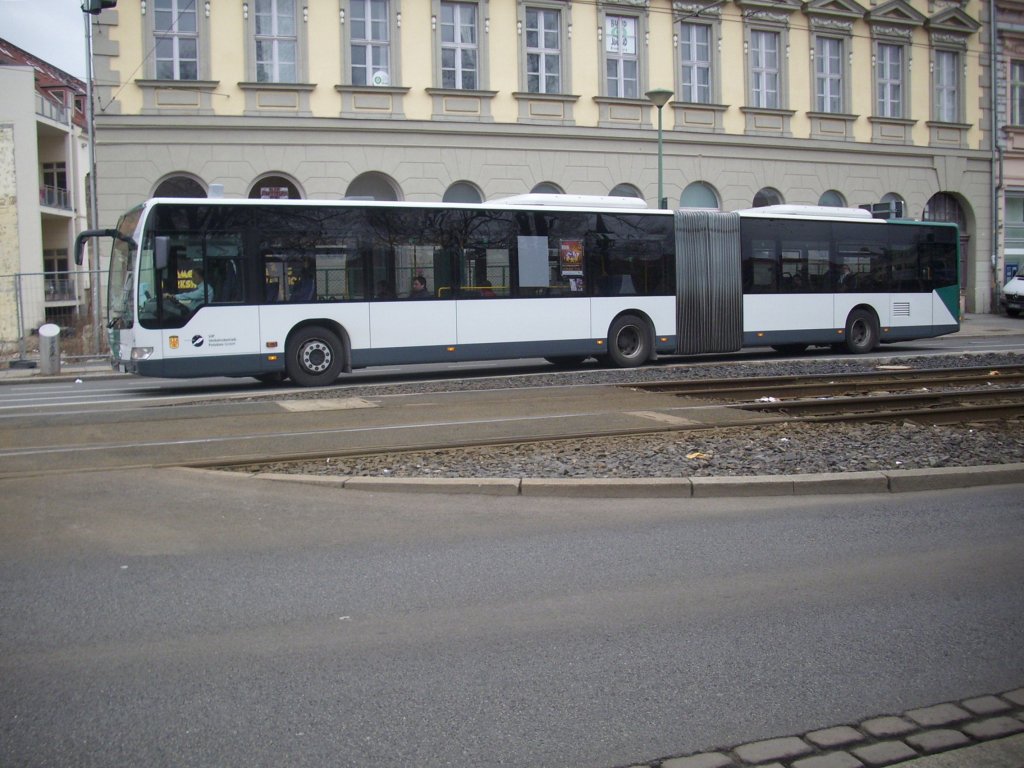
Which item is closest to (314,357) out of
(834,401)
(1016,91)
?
(834,401)

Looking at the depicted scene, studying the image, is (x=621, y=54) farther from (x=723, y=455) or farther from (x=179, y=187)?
(x=723, y=455)

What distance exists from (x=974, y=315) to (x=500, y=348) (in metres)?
24.8

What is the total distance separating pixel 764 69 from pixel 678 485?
27.7m

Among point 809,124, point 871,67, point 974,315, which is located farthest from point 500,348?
point 974,315

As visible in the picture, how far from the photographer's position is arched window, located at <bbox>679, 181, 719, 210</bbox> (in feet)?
104

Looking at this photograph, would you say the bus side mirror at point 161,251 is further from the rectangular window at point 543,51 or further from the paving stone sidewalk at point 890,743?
the rectangular window at point 543,51

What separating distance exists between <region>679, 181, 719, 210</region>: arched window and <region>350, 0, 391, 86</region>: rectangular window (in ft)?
31.7

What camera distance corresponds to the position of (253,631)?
4.98 metres

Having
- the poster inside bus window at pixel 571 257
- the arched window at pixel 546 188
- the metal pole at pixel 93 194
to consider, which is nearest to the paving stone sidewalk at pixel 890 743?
the poster inside bus window at pixel 571 257

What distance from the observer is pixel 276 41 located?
1057 inches

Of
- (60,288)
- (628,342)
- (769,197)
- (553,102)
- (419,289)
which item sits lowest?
(628,342)

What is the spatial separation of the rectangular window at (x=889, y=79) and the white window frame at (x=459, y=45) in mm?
14145

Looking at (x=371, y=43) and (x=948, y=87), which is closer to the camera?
(x=371, y=43)

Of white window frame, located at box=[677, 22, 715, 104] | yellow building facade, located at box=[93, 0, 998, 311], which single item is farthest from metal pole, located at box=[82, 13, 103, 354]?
white window frame, located at box=[677, 22, 715, 104]
